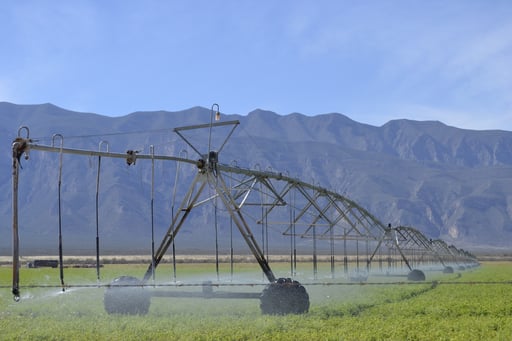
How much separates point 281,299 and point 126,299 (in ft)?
20.8

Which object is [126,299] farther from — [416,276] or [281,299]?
[416,276]

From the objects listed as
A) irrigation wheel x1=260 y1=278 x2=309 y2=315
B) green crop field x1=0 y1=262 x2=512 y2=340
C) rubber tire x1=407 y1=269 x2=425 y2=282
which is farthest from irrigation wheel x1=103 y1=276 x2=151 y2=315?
rubber tire x1=407 y1=269 x2=425 y2=282

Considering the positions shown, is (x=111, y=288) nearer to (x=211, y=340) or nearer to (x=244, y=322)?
(x=244, y=322)

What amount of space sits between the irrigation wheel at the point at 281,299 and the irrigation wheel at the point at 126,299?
4978 millimetres

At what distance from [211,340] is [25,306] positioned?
15.3m

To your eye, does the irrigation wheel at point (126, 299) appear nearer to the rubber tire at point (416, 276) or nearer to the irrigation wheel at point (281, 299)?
the irrigation wheel at point (281, 299)

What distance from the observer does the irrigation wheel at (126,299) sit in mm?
29969

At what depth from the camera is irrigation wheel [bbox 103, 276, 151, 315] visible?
2997 cm

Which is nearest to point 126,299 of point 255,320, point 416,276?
point 255,320

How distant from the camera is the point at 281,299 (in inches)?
1163

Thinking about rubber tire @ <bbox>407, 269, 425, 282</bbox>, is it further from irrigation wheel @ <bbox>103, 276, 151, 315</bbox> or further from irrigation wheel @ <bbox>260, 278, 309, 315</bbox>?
irrigation wheel @ <bbox>103, 276, 151, 315</bbox>

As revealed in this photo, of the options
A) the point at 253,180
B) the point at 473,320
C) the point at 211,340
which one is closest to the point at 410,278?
the point at 253,180

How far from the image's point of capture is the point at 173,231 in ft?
103

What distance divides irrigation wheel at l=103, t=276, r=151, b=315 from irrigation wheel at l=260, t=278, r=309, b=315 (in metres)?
4.98
